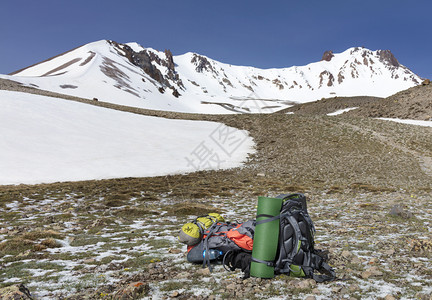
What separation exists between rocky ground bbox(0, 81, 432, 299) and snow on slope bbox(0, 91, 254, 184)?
5.63 m

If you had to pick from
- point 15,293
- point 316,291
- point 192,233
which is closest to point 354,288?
point 316,291

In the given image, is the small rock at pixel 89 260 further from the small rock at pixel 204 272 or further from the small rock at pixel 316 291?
the small rock at pixel 316 291

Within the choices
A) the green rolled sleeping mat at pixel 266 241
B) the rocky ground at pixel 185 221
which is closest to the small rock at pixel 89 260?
the rocky ground at pixel 185 221

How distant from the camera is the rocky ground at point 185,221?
189 inches

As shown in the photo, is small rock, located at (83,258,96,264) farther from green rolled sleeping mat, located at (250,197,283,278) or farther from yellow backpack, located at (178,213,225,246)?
green rolled sleeping mat, located at (250,197,283,278)

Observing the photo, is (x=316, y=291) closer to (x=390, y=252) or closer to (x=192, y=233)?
(x=390, y=252)

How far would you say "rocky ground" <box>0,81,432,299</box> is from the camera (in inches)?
189

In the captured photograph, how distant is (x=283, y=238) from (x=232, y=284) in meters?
1.44

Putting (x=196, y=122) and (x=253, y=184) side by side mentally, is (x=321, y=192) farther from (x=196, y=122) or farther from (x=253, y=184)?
(x=196, y=122)

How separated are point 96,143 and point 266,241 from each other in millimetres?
35136

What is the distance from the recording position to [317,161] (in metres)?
30.0

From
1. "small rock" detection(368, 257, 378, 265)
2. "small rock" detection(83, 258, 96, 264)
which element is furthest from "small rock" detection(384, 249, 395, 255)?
"small rock" detection(83, 258, 96, 264)

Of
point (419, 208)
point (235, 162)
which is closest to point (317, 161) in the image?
point (235, 162)

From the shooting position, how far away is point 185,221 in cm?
1098
